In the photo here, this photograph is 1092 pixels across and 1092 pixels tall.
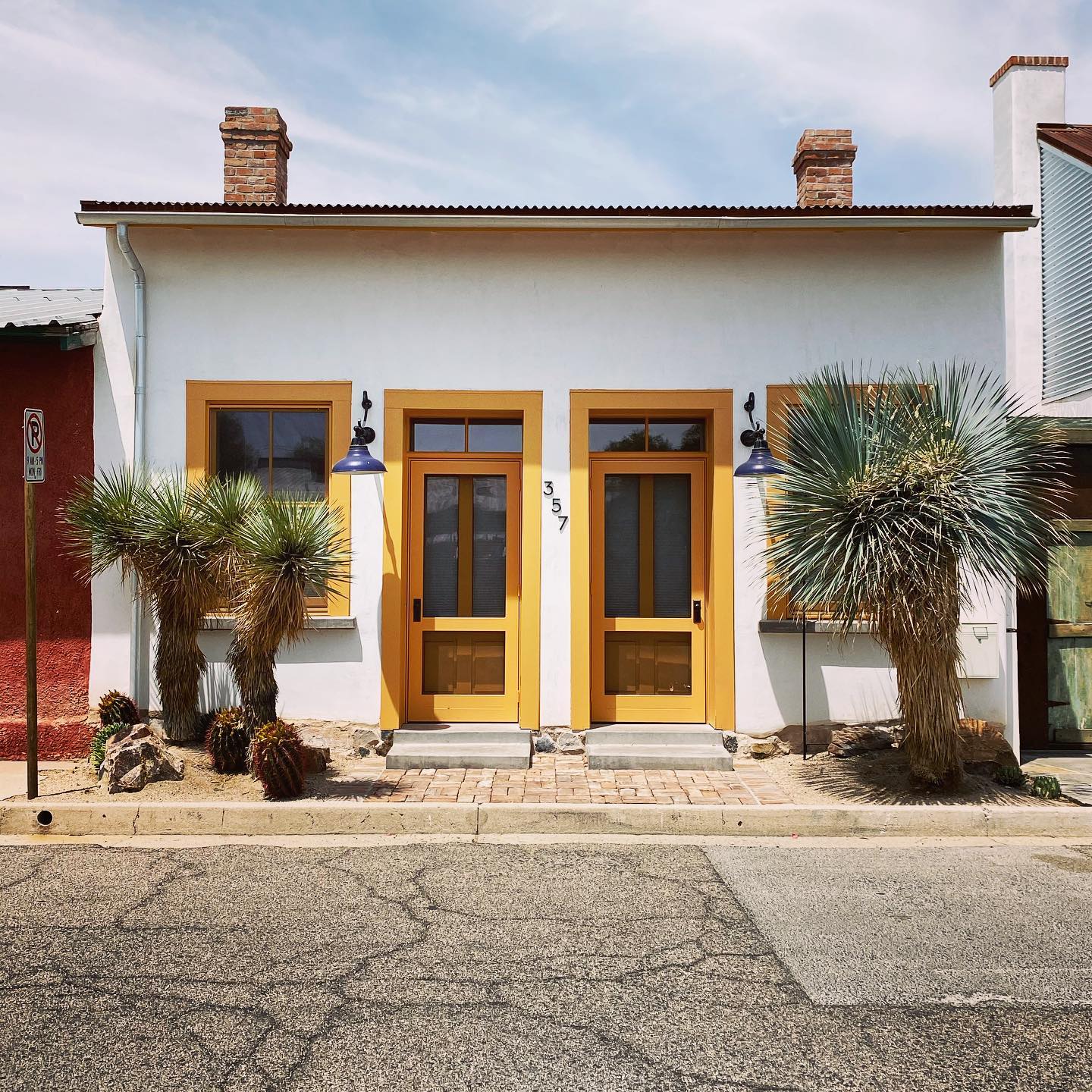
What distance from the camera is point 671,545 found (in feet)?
26.3

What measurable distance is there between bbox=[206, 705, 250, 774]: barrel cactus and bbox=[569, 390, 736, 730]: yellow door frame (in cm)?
268

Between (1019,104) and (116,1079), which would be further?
(1019,104)

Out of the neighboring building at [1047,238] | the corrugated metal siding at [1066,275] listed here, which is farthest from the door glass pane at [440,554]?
the corrugated metal siding at [1066,275]

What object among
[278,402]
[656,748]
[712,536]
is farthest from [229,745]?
[712,536]

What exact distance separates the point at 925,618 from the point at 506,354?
158 inches

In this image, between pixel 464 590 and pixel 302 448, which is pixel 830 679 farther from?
pixel 302 448

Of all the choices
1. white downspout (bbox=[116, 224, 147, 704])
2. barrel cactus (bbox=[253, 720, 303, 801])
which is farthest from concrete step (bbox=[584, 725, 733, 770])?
white downspout (bbox=[116, 224, 147, 704])

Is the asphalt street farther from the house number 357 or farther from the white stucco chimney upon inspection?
the white stucco chimney

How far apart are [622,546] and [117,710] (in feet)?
14.6

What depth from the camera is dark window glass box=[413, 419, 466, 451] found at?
7996 mm

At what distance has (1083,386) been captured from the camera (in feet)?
37.8

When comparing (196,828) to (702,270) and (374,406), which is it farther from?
(702,270)

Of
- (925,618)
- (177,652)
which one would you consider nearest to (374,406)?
(177,652)

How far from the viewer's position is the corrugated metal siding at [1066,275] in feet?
37.6
